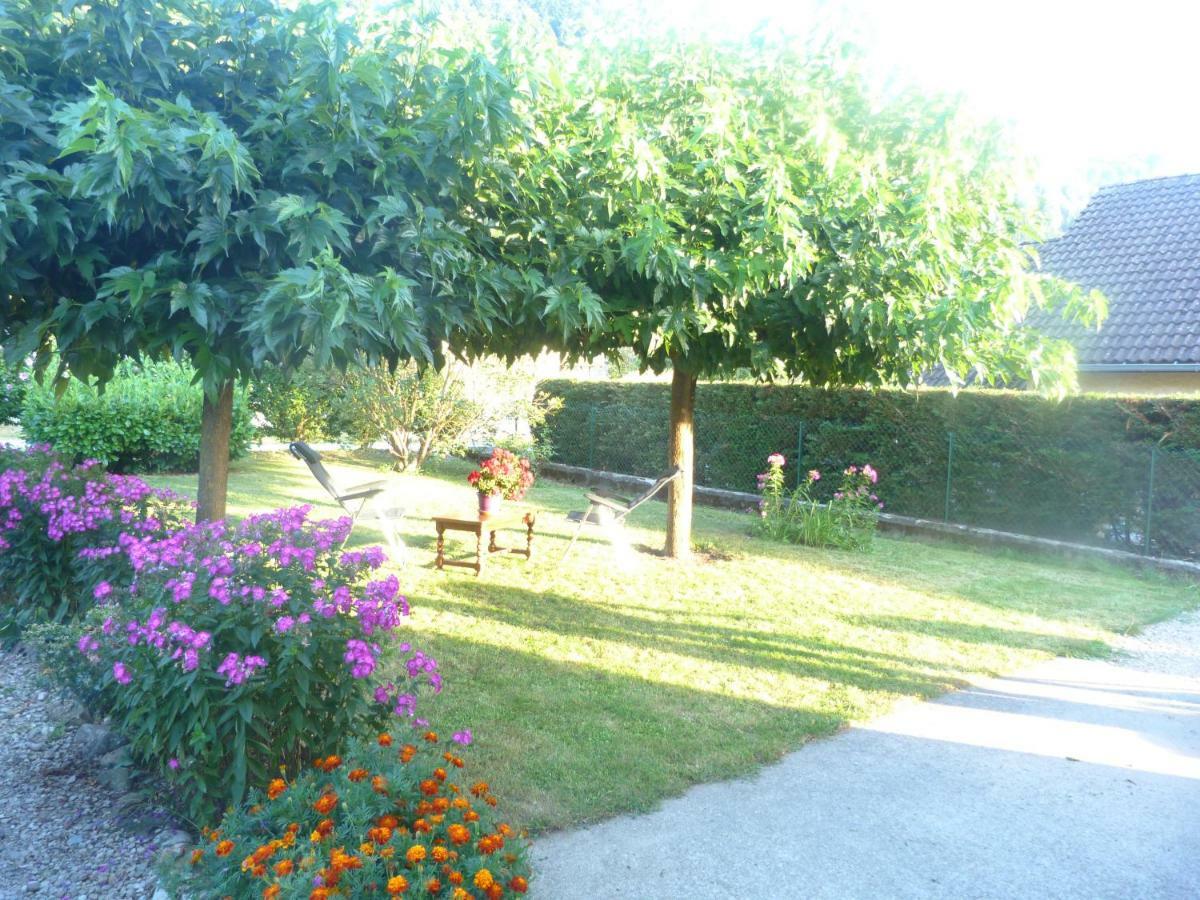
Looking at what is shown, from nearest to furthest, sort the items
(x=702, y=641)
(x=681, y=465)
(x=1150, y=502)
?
(x=702, y=641), (x=681, y=465), (x=1150, y=502)

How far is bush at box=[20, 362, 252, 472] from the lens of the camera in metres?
12.9

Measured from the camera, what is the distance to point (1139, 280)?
14.4 metres

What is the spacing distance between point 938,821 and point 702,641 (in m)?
2.70

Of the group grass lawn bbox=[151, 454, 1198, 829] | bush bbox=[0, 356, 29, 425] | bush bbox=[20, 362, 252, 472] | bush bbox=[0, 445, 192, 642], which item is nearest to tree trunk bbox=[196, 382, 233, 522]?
bush bbox=[0, 445, 192, 642]

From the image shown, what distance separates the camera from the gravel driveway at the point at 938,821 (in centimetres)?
327

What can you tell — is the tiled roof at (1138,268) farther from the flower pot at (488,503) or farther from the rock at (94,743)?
the rock at (94,743)

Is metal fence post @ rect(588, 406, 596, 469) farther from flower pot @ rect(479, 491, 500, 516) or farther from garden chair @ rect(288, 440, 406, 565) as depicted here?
garden chair @ rect(288, 440, 406, 565)

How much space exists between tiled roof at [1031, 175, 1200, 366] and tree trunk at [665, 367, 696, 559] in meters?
7.60

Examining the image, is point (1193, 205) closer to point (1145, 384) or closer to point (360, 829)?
point (1145, 384)

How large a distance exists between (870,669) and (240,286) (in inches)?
169

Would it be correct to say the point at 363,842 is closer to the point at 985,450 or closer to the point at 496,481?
the point at 496,481

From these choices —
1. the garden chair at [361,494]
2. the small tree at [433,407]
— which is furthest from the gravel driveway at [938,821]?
the small tree at [433,407]

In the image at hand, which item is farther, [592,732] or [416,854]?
[592,732]

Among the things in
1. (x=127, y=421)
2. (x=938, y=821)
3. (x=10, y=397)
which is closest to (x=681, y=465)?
(x=938, y=821)
